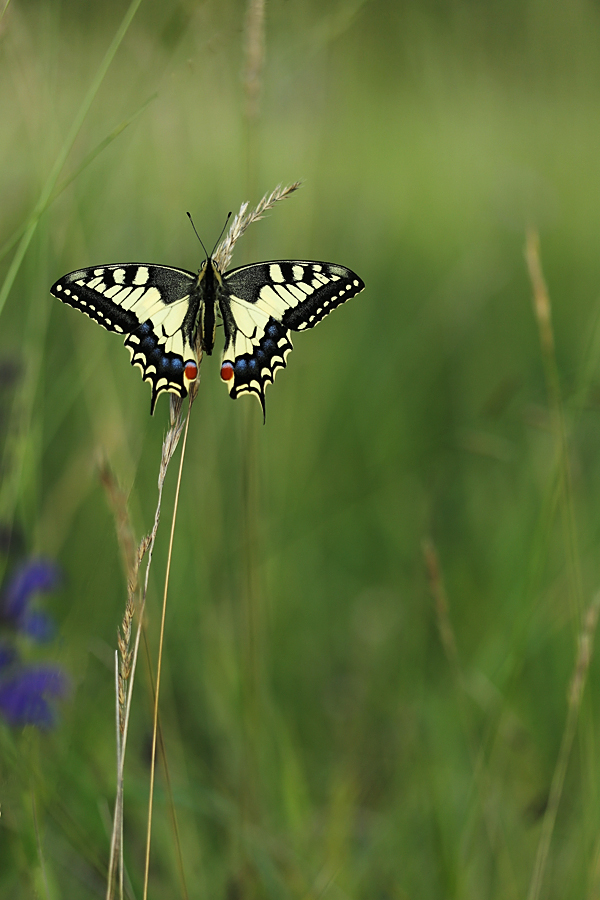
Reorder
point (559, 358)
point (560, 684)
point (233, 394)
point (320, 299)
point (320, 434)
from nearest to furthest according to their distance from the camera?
point (233, 394), point (320, 299), point (560, 684), point (320, 434), point (559, 358)

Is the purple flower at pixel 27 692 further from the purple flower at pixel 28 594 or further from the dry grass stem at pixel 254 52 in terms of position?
the dry grass stem at pixel 254 52

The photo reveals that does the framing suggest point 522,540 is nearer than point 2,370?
No

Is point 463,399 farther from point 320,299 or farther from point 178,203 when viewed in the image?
point 320,299

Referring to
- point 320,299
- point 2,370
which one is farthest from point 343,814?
point 2,370

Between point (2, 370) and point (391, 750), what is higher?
point (2, 370)

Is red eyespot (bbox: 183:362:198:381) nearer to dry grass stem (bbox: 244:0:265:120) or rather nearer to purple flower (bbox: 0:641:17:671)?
dry grass stem (bbox: 244:0:265:120)

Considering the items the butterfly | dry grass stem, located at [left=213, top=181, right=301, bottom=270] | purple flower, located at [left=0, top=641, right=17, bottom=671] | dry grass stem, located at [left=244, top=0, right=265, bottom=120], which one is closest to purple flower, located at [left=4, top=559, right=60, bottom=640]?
purple flower, located at [left=0, top=641, right=17, bottom=671]

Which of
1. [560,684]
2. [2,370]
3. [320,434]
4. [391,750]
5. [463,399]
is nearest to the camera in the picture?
[2,370]
